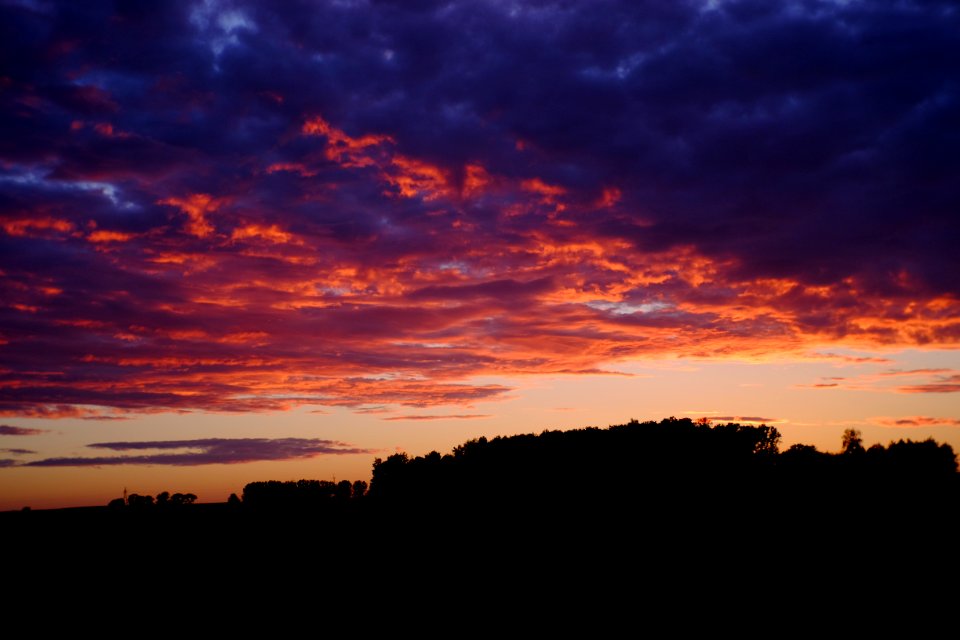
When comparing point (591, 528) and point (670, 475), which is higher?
point (670, 475)

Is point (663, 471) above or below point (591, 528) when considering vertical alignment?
above

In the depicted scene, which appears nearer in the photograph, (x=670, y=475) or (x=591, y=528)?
(x=591, y=528)

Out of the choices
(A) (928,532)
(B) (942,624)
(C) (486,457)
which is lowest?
(B) (942,624)

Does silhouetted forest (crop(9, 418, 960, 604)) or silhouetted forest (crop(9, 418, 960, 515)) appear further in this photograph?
silhouetted forest (crop(9, 418, 960, 515))

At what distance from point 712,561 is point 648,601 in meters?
5.30

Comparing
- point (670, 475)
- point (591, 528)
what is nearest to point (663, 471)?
point (670, 475)

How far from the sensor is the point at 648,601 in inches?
1125

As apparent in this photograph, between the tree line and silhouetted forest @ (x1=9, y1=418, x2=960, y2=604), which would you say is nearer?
silhouetted forest @ (x1=9, y1=418, x2=960, y2=604)

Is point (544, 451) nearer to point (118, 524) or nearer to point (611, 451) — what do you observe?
point (611, 451)

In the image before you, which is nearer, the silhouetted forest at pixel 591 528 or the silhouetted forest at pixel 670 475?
the silhouetted forest at pixel 591 528

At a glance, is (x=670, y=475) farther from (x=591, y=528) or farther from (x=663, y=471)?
(x=591, y=528)

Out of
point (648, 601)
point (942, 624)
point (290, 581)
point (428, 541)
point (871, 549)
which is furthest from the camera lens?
point (428, 541)

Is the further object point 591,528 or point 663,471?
point 663,471

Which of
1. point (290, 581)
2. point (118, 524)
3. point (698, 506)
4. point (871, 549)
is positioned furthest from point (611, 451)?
point (118, 524)
